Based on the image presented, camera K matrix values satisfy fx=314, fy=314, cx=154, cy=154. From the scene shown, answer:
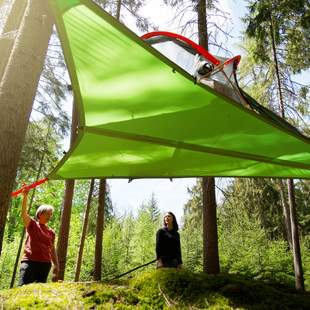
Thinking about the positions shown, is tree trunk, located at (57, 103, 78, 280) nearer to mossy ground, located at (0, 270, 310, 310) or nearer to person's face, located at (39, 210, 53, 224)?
person's face, located at (39, 210, 53, 224)

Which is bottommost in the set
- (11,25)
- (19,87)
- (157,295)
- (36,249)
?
(157,295)

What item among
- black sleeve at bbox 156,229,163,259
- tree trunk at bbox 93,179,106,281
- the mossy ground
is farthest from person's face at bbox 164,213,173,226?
tree trunk at bbox 93,179,106,281

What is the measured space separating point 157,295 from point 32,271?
1.45 meters

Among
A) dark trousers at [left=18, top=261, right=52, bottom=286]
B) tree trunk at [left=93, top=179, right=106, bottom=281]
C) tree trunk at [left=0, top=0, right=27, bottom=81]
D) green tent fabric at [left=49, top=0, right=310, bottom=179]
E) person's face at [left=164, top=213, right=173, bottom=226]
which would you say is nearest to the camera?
green tent fabric at [left=49, top=0, right=310, bottom=179]

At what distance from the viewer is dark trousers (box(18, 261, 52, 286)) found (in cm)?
291

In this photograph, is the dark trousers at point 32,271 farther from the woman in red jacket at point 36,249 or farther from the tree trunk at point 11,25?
the tree trunk at point 11,25

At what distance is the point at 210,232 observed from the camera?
579 cm

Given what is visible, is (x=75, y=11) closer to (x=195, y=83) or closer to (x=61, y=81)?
(x=195, y=83)

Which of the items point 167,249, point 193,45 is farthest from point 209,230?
point 193,45

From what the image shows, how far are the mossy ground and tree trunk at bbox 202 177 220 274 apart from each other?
3459 mm

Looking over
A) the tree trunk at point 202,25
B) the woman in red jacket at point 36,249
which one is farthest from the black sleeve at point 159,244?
the tree trunk at point 202,25

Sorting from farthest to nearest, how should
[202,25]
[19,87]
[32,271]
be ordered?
[202,25]
[32,271]
[19,87]

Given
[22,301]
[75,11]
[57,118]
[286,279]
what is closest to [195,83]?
[75,11]

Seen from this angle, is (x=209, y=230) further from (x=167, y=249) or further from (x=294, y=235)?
(x=294, y=235)
